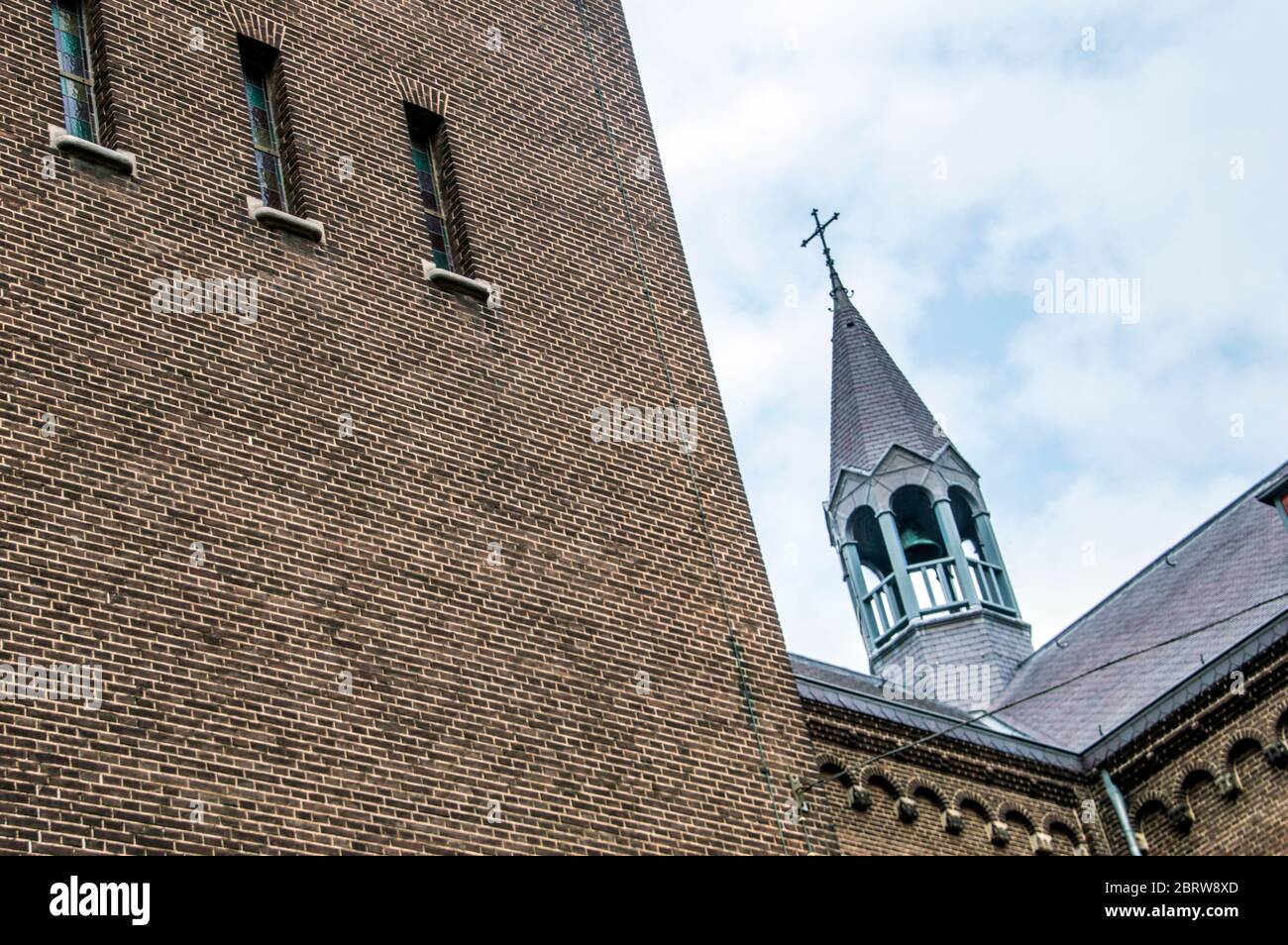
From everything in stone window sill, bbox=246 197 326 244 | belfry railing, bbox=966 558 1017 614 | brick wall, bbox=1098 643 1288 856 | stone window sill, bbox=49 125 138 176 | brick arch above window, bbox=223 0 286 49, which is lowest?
brick wall, bbox=1098 643 1288 856

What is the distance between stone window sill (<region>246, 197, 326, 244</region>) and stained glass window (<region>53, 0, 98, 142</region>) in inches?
46.3

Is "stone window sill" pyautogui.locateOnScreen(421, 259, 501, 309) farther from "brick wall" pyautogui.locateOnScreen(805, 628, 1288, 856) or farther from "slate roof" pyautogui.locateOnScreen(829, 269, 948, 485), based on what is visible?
"slate roof" pyautogui.locateOnScreen(829, 269, 948, 485)

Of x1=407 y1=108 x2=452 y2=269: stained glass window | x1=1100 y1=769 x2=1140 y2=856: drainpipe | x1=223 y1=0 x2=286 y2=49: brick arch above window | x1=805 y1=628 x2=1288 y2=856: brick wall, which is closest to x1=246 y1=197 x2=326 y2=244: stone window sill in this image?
x1=407 y1=108 x2=452 y2=269: stained glass window

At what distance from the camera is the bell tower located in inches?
1238

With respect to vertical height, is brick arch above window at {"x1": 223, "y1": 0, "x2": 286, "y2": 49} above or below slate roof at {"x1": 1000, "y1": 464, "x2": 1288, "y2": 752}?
above

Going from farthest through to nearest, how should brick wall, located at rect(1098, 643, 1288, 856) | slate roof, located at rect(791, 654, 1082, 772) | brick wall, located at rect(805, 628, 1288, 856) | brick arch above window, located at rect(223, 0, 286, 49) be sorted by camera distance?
brick wall, located at rect(1098, 643, 1288, 856), slate roof, located at rect(791, 654, 1082, 772), brick wall, located at rect(805, 628, 1288, 856), brick arch above window, located at rect(223, 0, 286, 49)

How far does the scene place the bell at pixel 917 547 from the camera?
32.8 metres

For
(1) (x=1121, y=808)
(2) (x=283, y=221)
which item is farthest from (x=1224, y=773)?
(2) (x=283, y=221)

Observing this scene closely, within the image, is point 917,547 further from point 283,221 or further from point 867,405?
point 283,221

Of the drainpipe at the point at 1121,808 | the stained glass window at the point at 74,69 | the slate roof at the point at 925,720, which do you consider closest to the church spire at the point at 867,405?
the slate roof at the point at 925,720

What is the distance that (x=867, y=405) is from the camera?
3362cm

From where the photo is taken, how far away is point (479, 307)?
15289mm

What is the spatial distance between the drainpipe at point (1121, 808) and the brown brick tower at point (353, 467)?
9.08 meters
